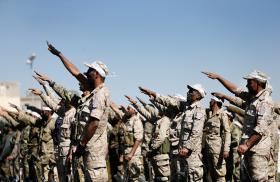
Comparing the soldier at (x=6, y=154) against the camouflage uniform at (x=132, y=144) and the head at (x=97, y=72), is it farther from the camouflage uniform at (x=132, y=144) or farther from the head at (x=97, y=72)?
the head at (x=97, y=72)

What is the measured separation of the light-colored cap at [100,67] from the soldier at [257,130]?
220 centimetres

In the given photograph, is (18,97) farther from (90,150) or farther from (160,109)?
(90,150)

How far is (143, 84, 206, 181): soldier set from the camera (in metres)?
9.80

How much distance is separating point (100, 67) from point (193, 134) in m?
2.68

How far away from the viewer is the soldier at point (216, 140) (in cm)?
1184

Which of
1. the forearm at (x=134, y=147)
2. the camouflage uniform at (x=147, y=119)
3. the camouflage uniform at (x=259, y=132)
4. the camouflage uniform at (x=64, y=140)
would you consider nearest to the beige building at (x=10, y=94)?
the camouflage uniform at (x=147, y=119)

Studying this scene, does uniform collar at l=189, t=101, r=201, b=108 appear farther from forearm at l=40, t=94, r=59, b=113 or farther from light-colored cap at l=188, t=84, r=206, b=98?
forearm at l=40, t=94, r=59, b=113

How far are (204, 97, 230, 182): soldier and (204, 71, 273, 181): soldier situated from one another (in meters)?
3.49

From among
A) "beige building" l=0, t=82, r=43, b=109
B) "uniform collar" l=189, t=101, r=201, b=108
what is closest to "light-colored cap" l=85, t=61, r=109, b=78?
"uniform collar" l=189, t=101, r=201, b=108

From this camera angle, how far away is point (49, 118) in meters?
14.6

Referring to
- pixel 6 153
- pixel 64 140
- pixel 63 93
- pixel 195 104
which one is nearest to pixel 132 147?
pixel 6 153

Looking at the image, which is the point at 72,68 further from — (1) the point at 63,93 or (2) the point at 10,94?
(2) the point at 10,94

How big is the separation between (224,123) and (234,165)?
148 centimetres

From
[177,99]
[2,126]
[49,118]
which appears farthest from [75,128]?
[2,126]
